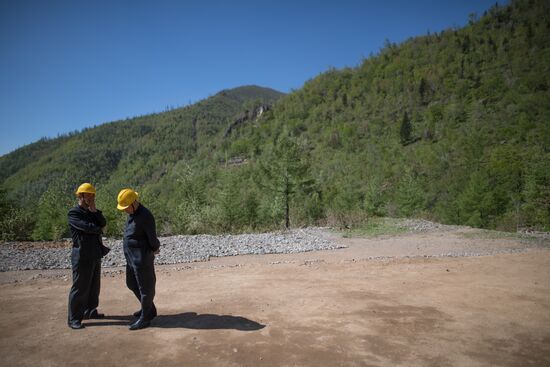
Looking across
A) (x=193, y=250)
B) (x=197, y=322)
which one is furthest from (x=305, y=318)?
(x=193, y=250)

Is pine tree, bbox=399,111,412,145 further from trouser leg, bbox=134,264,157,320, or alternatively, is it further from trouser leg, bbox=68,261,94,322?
trouser leg, bbox=68,261,94,322

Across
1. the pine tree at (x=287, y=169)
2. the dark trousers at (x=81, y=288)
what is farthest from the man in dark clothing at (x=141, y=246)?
the pine tree at (x=287, y=169)

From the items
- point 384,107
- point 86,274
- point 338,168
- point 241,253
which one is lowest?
point 241,253

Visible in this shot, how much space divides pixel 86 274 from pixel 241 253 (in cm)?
816

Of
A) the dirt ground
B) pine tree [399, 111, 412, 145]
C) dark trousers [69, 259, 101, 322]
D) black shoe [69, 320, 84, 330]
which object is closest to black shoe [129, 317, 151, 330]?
the dirt ground

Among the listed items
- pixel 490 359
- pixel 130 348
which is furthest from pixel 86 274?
pixel 490 359

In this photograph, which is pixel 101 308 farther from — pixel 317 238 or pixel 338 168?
pixel 338 168

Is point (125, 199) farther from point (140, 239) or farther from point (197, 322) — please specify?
point (197, 322)

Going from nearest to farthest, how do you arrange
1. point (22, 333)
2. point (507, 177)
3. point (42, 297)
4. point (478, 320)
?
1. point (22, 333)
2. point (478, 320)
3. point (42, 297)
4. point (507, 177)

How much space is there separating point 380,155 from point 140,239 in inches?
2910

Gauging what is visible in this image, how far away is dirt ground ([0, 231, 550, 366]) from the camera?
435cm

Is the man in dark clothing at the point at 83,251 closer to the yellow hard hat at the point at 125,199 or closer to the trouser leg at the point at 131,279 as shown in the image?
the trouser leg at the point at 131,279

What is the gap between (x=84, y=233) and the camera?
557 cm

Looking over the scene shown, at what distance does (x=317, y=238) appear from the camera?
16.4 meters
